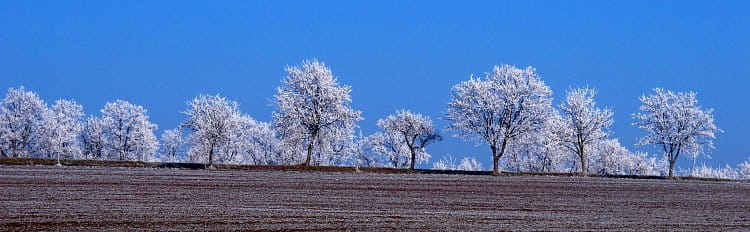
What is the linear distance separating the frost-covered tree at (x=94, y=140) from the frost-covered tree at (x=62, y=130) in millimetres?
1097

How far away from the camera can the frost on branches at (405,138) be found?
Answer: 354ft

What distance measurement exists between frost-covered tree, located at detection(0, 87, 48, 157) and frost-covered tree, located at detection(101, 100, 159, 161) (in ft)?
34.4

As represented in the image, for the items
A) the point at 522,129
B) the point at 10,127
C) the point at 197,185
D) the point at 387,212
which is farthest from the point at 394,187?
the point at 10,127

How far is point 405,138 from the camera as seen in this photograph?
360 ft

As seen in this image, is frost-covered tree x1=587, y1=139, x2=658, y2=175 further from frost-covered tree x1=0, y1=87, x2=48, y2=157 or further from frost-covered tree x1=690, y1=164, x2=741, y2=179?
frost-covered tree x1=0, y1=87, x2=48, y2=157

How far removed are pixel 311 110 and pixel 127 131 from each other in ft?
137

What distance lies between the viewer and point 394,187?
4466 cm

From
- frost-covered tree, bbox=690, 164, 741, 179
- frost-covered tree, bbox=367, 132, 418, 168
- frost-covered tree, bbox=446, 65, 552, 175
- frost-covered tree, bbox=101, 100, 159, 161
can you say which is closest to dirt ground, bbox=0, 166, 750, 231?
frost-covered tree, bbox=446, 65, 552, 175

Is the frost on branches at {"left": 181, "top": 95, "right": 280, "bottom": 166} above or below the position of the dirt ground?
above

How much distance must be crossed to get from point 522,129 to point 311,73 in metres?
21.0

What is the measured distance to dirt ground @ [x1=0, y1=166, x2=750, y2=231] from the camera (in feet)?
75.7

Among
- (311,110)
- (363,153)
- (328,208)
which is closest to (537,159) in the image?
(363,153)

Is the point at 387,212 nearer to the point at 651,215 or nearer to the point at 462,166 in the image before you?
the point at 651,215

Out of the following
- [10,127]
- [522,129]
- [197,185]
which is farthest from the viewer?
[10,127]
